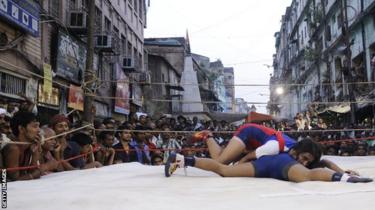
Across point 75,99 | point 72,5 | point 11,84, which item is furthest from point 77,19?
point 11,84

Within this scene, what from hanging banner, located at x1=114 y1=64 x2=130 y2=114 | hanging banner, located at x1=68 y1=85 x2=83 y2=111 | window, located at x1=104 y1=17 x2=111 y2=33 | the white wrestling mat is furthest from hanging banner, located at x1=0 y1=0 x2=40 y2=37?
hanging banner, located at x1=114 y1=64 x2=130 y2=114

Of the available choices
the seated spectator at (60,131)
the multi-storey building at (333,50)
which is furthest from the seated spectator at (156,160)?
the seated spectator at (60,131)

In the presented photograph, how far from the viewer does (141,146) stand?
7648mm

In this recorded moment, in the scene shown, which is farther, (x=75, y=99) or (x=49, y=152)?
(x=75, y=99)

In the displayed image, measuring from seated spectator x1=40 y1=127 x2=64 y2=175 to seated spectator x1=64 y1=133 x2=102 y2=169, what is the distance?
51 centimetres

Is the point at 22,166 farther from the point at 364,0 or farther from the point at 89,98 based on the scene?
the point at 364,0

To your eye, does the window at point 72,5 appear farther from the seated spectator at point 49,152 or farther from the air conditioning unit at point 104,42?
the seated spectator at point 49,152

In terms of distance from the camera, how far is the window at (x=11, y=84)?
9.06 m

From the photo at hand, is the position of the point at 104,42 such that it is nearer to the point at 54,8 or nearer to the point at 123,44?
the point at 54,8

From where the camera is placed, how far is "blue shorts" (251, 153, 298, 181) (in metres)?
4.09

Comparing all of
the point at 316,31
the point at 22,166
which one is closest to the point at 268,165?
the point at 22,166

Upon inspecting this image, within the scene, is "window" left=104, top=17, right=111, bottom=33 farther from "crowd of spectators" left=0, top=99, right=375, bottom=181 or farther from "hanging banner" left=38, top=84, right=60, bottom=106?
"crowd of spectators" left=0, top=99, right=375, bottom=181

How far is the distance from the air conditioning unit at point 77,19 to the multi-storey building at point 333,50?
231 inches

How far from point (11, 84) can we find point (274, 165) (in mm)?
6937
